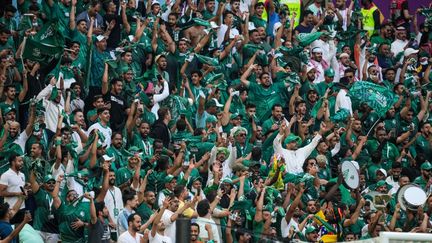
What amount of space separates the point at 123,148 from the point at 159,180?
1198 millimetres

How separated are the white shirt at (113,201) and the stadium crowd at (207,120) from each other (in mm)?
20

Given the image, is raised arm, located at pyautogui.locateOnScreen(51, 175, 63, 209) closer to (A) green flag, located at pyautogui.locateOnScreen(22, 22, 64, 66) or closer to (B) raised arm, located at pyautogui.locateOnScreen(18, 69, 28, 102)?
(B) raised arm, located at pyautogui.locateOnScreen(18, 69, 28, 102)

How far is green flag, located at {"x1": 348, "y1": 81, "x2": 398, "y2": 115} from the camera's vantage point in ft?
83.2

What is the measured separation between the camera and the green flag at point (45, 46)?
2183cm

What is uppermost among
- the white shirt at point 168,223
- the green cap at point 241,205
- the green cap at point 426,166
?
the white shirt at point 168,223

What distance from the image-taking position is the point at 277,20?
87.5 feet

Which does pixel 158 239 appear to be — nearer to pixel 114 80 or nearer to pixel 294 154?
pixel 114 80

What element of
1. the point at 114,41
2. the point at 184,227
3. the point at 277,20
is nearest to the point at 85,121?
the point at 114,41

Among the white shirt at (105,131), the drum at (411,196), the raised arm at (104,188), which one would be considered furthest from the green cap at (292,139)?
the raised arm at (104,188)

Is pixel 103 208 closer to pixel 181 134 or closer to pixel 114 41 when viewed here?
pixel 181 134

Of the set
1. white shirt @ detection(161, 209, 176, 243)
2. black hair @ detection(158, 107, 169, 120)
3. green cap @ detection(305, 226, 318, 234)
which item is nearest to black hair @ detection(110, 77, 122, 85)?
black hair @ detection(158, 107, 169, 120)

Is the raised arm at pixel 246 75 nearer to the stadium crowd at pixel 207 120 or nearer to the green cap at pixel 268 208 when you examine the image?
the stadium crowd at pixel 207 120

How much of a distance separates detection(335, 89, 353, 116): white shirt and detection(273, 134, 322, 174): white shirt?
241 cm

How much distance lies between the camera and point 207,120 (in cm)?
2241
